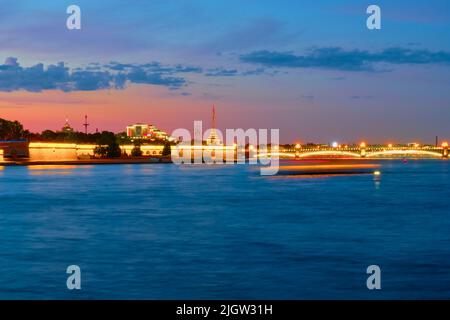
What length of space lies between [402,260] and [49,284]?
1113 cm

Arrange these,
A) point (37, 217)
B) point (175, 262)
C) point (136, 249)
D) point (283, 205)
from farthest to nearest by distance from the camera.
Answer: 1. point (283, 205)
2. point (37, 217)
3. point (136, 249)
4. point (175, 262)

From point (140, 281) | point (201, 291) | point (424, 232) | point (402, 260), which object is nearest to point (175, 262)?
point (140, 281)

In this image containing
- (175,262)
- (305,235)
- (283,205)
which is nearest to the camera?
(175,262)

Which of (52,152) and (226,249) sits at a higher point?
(52,152)

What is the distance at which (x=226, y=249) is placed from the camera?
26609 mm

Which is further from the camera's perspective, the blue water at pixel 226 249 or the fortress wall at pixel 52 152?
the fortress wall at pixel 52 152

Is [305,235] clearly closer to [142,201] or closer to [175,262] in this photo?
[175,262]

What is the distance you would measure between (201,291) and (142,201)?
36543mm

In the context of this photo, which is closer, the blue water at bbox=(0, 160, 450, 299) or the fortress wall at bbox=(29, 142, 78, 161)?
the blue water at bbox=(0, 160, 450, 299)

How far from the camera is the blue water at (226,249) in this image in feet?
61.8

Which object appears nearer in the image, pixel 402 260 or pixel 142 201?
pixel 402 260

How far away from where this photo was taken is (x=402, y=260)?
23.7 meters

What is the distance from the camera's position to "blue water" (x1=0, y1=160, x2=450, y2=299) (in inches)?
741
